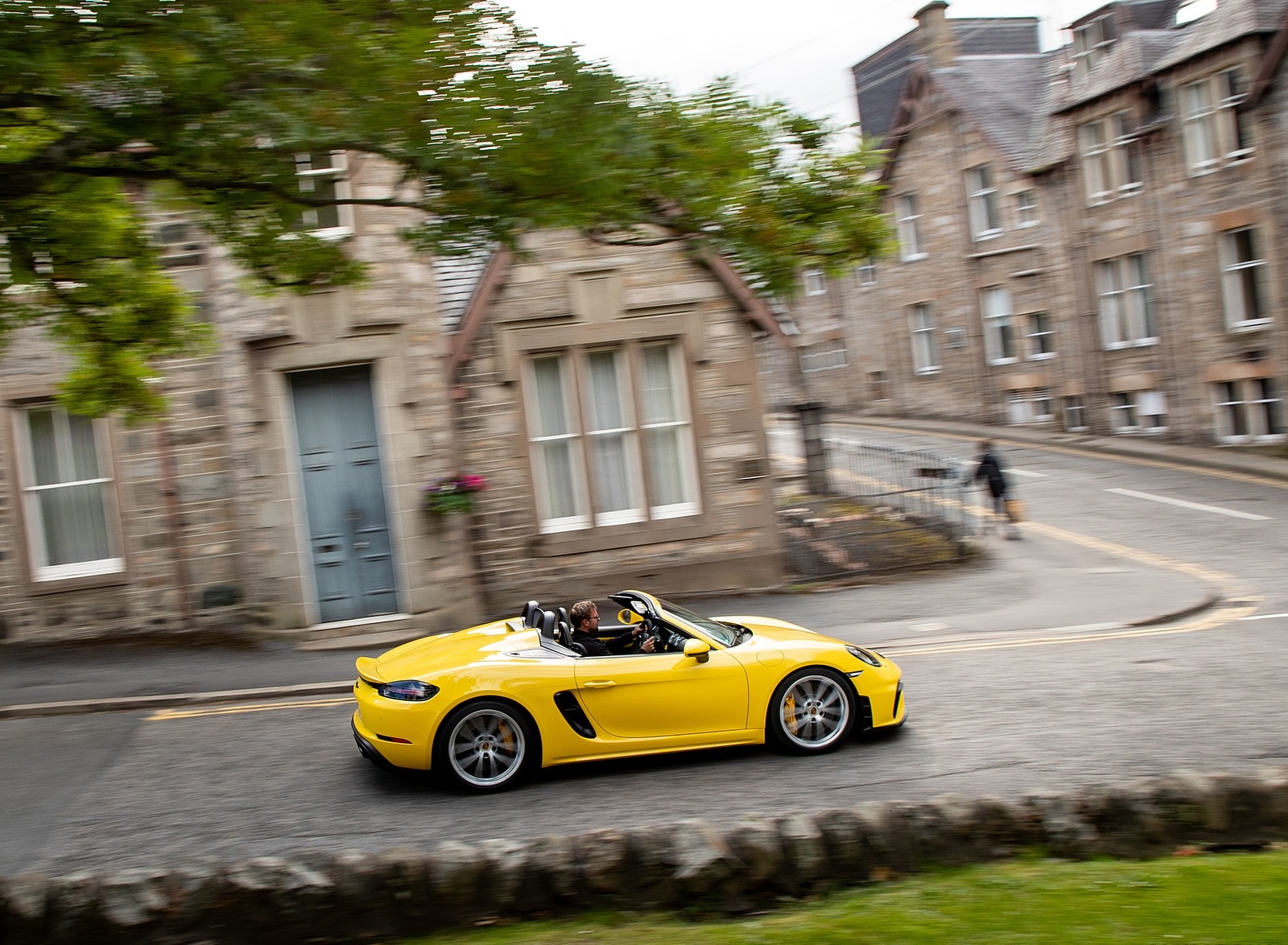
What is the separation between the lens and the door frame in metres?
14.6

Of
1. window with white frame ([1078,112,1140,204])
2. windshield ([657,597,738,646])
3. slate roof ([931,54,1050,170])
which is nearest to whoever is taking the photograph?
windshield ([657,597,738,646])

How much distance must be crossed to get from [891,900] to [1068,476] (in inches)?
908

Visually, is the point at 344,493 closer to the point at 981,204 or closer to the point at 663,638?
the point at 663,638

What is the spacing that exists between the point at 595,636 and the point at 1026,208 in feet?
101

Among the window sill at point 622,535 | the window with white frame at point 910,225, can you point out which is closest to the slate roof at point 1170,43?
the window with white frame at point 910,225

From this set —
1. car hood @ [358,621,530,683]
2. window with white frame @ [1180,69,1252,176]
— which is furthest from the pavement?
window with white frame @ [1180,69,1252,176]

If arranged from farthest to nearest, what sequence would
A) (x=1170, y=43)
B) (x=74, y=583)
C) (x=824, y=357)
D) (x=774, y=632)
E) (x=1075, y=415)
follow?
(x=824, y=357), (x=1075, y=415), (x=1170, y=43), (x=74, y=583), (x=774, y=632)

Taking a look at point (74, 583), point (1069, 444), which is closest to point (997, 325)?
point (1069, 444)

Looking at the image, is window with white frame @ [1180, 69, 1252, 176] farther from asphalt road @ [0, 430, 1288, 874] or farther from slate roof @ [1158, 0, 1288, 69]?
asphalt road @ [0, 430, 1288, 874]

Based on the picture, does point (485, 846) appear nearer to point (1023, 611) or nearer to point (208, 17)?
point (208, 17)

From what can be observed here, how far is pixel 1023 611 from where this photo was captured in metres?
14.5

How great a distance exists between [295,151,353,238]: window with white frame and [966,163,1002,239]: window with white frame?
26.2 m

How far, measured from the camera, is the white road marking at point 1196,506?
2102cm

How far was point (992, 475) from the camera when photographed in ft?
69.2
